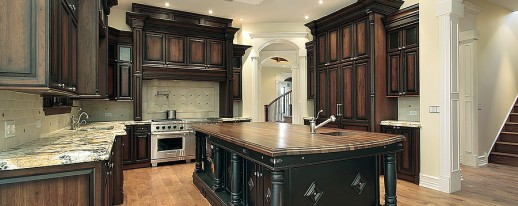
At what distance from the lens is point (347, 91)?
5.33 m

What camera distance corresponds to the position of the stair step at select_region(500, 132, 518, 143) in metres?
5.73

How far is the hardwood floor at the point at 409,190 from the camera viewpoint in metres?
3.45

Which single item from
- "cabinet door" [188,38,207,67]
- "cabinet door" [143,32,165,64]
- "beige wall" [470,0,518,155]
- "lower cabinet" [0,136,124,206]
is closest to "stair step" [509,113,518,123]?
"beige wall" [470,0,518,155]

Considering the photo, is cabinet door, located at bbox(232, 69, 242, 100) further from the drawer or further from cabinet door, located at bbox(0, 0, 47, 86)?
cabinet door, located at bbox(0, 0, 47, 86)

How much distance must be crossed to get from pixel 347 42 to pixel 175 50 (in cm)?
346

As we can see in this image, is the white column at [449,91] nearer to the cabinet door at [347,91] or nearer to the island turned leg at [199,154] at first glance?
the cabinet door at [347,91]

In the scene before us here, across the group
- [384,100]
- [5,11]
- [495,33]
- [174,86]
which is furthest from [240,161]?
[495,33]

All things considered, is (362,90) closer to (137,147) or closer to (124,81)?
(137,147)

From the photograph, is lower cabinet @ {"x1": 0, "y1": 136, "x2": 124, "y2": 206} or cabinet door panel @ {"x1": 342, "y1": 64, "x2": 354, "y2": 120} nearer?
lower cabinet @ {"x1": 0, "y1": 136, "x2": 124, "y2": 206}

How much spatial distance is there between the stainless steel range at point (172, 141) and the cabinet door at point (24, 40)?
3961 millimetres

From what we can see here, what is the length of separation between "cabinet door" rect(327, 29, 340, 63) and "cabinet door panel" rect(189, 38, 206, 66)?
106 inches

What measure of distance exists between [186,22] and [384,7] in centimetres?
379

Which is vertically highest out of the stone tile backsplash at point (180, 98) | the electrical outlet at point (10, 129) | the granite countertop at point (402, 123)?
the stone tile backsplash at point (180, 98)

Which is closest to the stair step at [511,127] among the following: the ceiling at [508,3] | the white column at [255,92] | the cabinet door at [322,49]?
the ceiling at [508,3]
